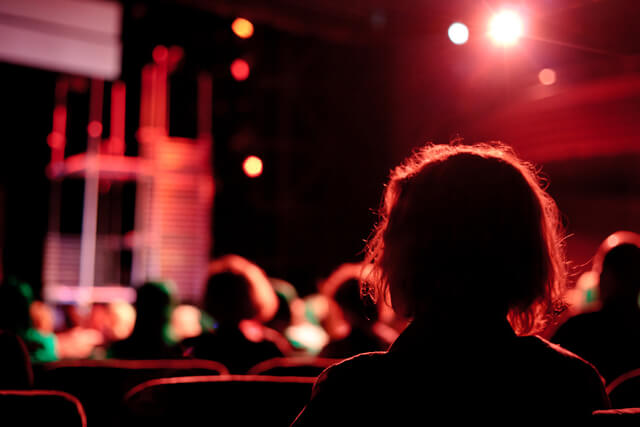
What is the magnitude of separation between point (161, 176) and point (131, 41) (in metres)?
1.94

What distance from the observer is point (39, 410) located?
4.62ft

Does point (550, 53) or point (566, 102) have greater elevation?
point (550, 53)

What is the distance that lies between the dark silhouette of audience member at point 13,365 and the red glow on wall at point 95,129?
753 cm

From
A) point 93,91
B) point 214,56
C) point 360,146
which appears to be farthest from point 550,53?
point 93,91

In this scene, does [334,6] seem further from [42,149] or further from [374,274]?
[374,274]

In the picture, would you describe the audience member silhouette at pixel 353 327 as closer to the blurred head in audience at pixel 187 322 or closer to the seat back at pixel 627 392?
the seat back at pixel 627 392

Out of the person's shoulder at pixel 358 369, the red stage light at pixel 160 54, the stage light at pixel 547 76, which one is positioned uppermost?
the red stage light at pixel 160 54

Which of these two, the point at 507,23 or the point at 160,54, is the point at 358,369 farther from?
the point at 160,54

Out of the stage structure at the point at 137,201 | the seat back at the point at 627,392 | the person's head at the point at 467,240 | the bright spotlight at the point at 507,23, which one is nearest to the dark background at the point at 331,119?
the stage structure at the point at 137,201

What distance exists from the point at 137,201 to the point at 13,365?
7264 millimetres

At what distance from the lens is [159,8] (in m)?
8.47

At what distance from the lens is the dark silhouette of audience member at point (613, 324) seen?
8.27 ft

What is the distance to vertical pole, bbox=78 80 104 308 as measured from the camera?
30.2 feet

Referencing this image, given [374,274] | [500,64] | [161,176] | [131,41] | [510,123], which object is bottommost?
[374,274]
